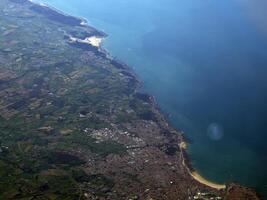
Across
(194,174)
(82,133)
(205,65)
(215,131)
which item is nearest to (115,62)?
(205,65)

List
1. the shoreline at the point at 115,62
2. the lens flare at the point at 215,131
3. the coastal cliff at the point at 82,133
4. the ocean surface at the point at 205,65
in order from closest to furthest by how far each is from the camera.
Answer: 1. the coastal cliff at the point at 82,133
2. the shoreline at the point at 115,62
3. the ocean surface at the point at 205,65
4. the lens flare at the point at 215,131

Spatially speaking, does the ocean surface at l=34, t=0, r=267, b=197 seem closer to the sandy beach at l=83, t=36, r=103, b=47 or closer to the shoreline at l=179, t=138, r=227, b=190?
the shoreline at l=179, t=138, r=227, b=190

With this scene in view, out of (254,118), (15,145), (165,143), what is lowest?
(15,145)

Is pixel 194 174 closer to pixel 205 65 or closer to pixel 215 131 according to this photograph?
pixel 215 131

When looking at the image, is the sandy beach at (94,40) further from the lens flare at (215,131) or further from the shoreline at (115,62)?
the lens flare at (215,131)

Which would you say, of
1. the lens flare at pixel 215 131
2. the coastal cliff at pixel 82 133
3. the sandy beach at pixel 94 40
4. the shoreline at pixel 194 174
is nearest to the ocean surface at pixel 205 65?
the lens flare at pixel 215 131

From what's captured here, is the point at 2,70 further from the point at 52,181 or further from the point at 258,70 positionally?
the point at 258,70

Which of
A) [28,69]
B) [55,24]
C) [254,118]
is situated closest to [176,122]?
[254,118]
